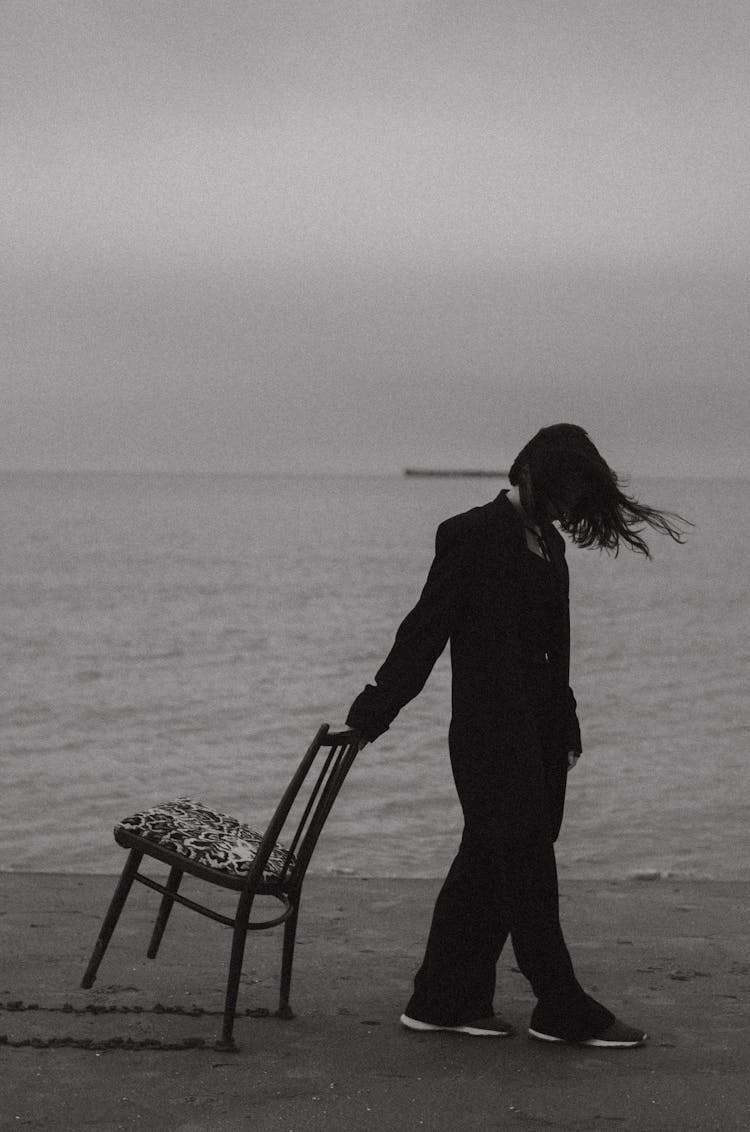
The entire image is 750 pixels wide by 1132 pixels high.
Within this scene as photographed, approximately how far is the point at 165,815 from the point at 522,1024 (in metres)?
1.24

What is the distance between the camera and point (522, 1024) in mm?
4137

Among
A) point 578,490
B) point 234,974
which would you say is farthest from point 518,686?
point 234,974

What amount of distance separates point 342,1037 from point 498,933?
0.54m

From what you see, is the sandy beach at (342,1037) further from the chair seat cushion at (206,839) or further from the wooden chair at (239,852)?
the chair seat cushion at (206,839)

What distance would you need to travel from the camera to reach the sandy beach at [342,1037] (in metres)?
3.37

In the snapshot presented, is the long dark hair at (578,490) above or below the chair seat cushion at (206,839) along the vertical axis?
above

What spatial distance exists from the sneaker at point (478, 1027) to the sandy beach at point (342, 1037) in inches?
1.0

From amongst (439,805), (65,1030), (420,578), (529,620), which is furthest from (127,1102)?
(420,578)

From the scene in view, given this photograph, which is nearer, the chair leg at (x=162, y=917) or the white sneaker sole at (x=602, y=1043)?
the white sneaker sole at (x=602, y=1043)

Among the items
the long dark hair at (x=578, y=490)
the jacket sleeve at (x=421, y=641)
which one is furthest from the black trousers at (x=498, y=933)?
the long dark hair at (x=578, y=490)

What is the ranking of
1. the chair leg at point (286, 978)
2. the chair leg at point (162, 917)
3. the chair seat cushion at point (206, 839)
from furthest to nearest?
the chair leg at point (162, 917)
the chair leg at point (286, 978)
the chair seat cushion at point (206, 839)

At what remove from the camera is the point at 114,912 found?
13.9ft

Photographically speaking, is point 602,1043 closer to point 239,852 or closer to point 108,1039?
point 239,852

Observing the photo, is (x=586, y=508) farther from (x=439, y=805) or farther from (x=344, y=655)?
(x=344, y=655)
